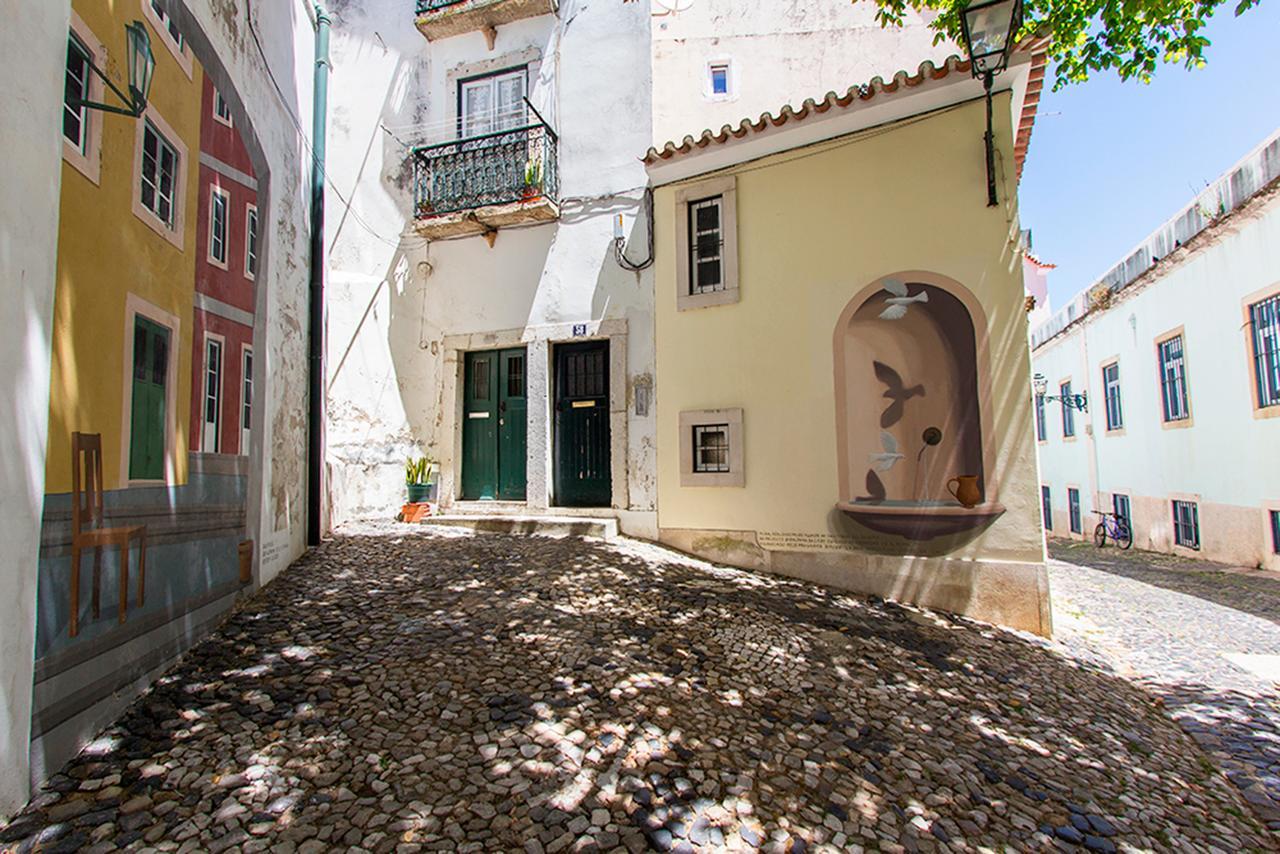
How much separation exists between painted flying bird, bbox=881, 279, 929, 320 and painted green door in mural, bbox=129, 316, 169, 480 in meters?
5.76

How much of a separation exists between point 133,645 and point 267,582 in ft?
6.13

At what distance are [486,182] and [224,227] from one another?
5036 millimetres

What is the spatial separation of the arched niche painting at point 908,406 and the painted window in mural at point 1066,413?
452 inches

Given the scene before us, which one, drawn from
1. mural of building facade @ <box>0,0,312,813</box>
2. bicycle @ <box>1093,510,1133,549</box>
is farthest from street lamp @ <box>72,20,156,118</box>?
bicycle @ <box>1093,510,1133,549</box>

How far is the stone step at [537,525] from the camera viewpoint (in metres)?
7.16

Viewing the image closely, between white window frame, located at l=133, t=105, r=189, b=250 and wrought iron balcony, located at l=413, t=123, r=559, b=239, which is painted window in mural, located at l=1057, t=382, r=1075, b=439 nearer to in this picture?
wrought iron balcony, located at l=413, t=123, r=559, b=239

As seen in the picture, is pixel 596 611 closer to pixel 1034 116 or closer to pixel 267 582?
pixel 267 582

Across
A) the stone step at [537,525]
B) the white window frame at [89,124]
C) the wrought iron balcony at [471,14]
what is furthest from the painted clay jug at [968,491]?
the wrought iron balcony at [471,14]

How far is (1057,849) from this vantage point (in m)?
2.48

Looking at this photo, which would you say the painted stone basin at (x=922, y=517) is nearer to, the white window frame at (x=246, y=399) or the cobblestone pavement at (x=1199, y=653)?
the cobblestone pavement at (x=1199, y=653)

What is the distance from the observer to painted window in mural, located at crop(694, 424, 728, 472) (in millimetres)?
A: 6758

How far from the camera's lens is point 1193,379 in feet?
33.3

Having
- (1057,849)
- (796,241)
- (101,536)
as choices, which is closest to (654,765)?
(1057,849)

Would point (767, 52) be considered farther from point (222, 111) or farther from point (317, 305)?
point (222, 111)
